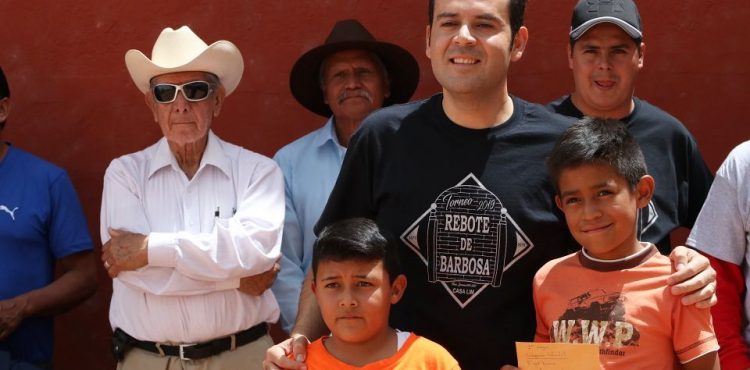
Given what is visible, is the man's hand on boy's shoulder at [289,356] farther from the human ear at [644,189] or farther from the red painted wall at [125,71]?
the red painted wall at [125,71]

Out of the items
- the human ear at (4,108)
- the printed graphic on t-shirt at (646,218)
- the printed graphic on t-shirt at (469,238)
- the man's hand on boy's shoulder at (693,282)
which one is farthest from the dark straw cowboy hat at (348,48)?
the man's hand on boy's shoulder at (693,282)

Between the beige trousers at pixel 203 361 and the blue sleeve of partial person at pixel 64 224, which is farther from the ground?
the blue sleeve of partial person at pixel 64 224

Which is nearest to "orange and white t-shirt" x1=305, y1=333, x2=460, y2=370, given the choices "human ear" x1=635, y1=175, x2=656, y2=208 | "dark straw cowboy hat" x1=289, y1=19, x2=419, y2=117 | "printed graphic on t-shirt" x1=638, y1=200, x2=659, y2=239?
"human ear" x1=635, y1=175, x2=656, y2=208

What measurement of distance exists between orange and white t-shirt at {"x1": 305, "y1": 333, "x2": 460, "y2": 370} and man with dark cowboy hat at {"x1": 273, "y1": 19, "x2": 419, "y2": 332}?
4.12ft

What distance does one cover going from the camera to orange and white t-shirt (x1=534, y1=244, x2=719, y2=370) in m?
3.22

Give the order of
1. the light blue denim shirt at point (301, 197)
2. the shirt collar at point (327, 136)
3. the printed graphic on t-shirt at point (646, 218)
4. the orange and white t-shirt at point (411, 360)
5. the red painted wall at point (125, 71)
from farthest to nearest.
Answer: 1. the red painted wall at point (125, 71)
2. the shirt collar at point (327, 136)
3. the light blue denim shirt at point (301, 197)
4. the printed graphic on t-shirt at point (646, 218)
5. the orange and white t-shirt at point (411, 360)

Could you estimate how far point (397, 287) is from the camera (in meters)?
3.52

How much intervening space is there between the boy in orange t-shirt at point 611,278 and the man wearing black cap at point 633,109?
529mm

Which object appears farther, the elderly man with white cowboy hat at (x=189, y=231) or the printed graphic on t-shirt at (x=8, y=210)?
→ the printed graphic on t-shirt at (x=8, y=210)

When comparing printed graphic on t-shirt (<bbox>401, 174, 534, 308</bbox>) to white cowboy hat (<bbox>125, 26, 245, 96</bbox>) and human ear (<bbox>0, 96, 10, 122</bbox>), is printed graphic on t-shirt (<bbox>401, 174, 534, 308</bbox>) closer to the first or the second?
white cowboy hat (<bbox>125, 26, 245, 96</bbox>)

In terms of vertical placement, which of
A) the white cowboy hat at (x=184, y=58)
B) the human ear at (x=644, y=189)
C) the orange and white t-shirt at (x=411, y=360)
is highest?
the white cowboy hat at (x=184, y=58)

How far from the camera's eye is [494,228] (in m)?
3.49

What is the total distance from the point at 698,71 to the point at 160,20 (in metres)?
2.54

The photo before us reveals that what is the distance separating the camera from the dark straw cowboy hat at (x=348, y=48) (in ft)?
16.5
